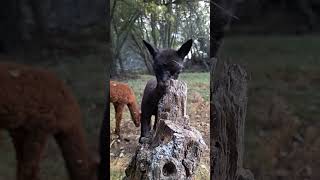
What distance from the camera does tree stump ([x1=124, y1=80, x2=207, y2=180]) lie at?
2.67m

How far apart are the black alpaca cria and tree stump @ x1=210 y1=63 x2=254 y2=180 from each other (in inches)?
6.5

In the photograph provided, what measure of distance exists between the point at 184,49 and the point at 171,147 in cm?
45

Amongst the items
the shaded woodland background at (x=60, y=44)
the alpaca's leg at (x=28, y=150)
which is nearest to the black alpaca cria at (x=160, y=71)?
the shaded woodland background at (x=60, y=44)

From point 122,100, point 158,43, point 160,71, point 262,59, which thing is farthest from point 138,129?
point 262,59

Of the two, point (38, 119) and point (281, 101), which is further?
point (281, 101)

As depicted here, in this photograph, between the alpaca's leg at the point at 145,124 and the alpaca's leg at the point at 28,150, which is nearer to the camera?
the alpaca's leg at the point at 28,150

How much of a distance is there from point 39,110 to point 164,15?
715 millimetres

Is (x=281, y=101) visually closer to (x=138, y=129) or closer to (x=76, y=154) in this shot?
(x=138, y=129)

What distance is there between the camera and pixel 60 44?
264 centimetres

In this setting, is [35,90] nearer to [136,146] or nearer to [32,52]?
[32,52]

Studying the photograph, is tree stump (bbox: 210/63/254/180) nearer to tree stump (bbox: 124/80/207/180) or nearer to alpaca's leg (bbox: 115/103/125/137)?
tree stump (bbox: 124/80/207/180)

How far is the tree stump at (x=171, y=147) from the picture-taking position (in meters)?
2.67

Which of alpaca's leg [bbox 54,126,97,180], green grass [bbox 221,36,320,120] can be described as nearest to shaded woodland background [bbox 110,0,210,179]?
alpaca's leg [bbox 54,126,97,180]

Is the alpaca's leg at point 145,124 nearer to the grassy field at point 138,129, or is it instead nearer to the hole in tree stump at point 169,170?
the grassy field at point 138,129
